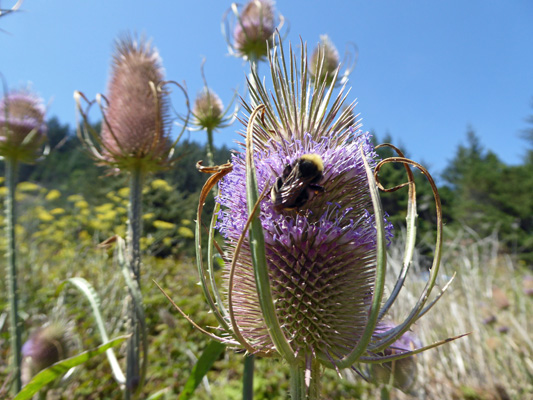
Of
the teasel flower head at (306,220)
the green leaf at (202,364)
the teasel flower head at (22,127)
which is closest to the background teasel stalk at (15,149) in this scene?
the teasel flower head at (22,127)

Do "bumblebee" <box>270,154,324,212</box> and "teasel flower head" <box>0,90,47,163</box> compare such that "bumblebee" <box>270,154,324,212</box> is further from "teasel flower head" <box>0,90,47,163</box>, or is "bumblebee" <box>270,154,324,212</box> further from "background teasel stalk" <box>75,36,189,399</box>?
"teasel flower head" <box>0,90,47,163</box>

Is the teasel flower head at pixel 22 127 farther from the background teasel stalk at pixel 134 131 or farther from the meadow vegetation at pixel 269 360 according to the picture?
the background teasel stalk at pixel 134 131

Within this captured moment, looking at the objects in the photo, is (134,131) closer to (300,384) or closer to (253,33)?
(253,33)

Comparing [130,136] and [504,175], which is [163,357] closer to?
[130,136]

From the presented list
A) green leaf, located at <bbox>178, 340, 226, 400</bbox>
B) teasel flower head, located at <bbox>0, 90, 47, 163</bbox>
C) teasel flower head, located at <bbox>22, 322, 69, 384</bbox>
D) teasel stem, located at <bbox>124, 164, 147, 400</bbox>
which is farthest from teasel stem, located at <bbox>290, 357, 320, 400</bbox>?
teasel flower head, located at <bbox>0, 90, 47, 163</bbox>

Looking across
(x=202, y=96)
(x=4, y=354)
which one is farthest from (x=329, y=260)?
(x=4, y=354)

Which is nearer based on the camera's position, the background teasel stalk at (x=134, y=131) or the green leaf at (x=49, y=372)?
the green leaf at (x=49, y=372)
